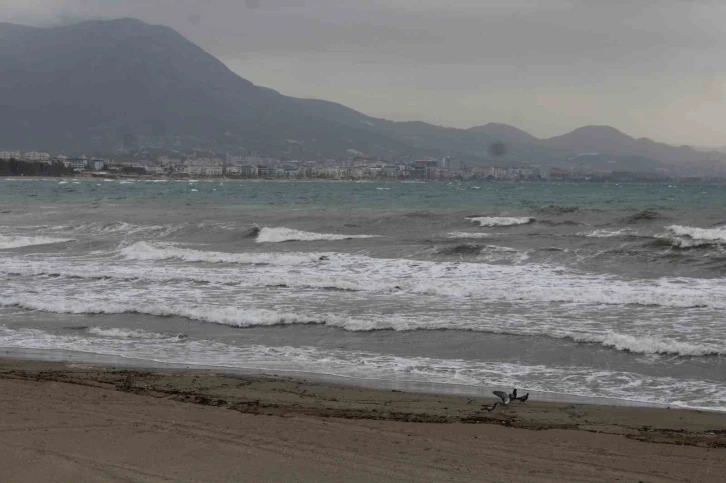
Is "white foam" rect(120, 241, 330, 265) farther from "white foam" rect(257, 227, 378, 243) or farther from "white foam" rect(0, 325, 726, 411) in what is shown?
"white foam" rect(0, 325, 726, 411)

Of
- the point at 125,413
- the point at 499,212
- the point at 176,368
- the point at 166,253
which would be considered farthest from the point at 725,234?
the point at 125,413

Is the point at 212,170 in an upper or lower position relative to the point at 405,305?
lower

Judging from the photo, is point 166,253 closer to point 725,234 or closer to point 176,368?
point 176,368

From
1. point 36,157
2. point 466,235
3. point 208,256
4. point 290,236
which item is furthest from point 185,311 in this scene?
point 36,157

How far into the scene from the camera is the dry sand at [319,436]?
540 cm

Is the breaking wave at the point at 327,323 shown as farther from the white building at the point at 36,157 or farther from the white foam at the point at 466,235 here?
the white building at the point at 36,157

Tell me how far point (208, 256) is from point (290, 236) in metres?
7.33

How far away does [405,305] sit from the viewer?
553 inches

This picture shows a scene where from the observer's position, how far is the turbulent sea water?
9586mm

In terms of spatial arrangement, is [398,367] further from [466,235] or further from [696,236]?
[696,236]

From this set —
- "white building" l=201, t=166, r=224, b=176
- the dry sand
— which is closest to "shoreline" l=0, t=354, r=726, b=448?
the dry sand

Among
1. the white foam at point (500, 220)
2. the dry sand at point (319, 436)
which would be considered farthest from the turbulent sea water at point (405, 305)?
the white foam at point (500, 220)

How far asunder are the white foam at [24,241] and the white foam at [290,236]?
7880 millimetres

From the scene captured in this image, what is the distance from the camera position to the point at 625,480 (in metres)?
5.37
